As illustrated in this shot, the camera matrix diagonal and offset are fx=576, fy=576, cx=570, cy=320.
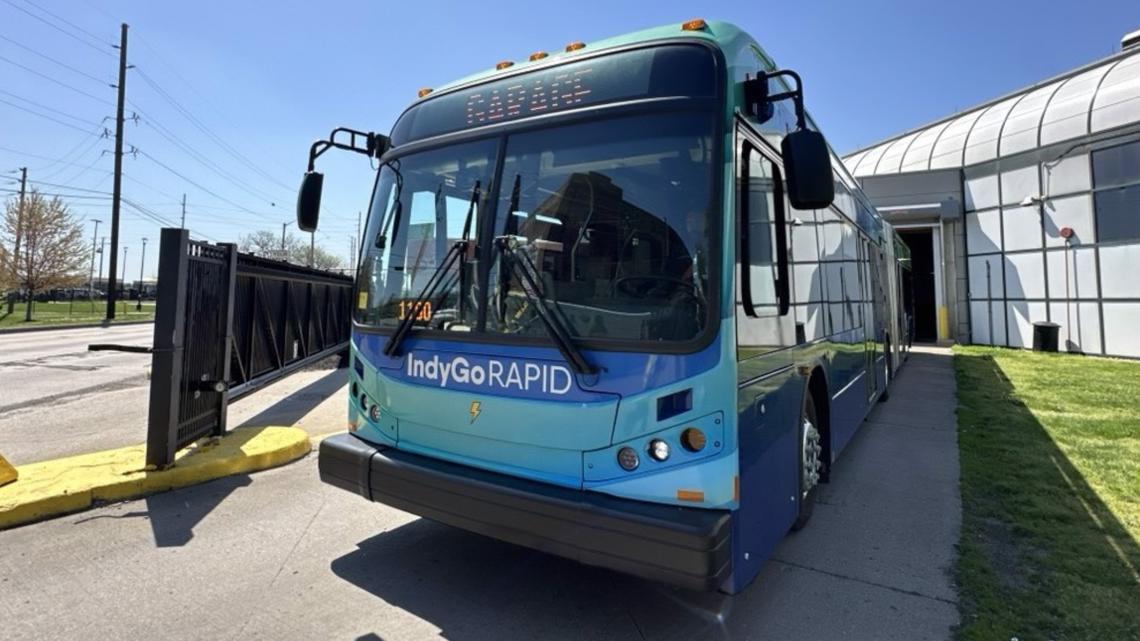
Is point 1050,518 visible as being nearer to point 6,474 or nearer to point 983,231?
point 6,474

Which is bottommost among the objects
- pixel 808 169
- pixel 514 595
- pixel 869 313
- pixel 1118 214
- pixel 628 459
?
pixel 514 595

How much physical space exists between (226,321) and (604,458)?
5271 millimetres

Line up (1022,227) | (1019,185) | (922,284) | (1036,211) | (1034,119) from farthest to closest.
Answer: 1. (922,284)
2. (1034,119)
3. (1019,185)
4. (1022,227)
5. (1036,211)

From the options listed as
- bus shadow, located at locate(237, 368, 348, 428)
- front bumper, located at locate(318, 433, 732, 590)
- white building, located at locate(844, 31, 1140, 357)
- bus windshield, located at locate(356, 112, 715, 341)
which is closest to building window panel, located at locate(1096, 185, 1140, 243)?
white building, located at locate(844, 31, 1140, 357)

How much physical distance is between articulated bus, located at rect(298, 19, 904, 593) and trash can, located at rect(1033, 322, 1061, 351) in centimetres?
1888

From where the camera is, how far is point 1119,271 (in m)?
15.9

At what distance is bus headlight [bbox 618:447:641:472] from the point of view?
2682 millimetres

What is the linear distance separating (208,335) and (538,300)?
4628 mm

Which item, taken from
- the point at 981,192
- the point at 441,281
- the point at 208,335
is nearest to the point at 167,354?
the point at 208,335

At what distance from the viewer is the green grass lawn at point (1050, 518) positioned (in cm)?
314

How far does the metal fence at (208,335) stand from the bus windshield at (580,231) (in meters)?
2.91

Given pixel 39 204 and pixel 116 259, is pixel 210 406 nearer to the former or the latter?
pixel 116 259

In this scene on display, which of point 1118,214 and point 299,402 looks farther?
point 1118,214

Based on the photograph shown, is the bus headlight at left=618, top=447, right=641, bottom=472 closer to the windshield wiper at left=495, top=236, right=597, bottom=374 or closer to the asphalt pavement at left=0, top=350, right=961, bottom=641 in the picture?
the windshield wiper at left=495, top=236, right=597, bottom=374
